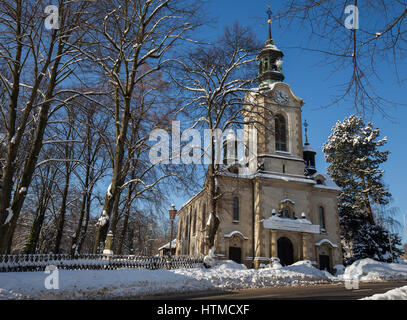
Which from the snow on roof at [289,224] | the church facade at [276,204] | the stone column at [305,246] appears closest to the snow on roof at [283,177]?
the church facade at [276,204]

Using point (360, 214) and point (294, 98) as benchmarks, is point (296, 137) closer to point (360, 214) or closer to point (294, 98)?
point (294, 98)

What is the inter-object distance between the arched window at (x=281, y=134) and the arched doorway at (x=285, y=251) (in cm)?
935

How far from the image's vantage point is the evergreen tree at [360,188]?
35625 mm

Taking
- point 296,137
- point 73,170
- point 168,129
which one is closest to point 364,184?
point 296,137

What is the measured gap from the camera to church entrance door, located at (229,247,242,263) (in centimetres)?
2775

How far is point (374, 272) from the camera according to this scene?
25188mm

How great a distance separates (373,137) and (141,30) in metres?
36.6

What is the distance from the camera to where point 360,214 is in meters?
37.9

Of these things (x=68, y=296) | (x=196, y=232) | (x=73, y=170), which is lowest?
(x=68, y=296)

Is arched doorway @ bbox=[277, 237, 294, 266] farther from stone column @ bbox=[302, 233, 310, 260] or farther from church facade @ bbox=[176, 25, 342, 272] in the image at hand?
stone column @ bbox=[302, 233, 310, 260]

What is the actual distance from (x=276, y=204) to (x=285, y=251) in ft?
14.0

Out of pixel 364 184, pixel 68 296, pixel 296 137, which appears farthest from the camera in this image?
pixel 364 184

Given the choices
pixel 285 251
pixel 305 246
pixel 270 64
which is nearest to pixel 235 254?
pixel 285 251

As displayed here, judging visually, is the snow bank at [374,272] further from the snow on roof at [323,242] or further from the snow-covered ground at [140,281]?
the snow-covered ground at [140,281]
